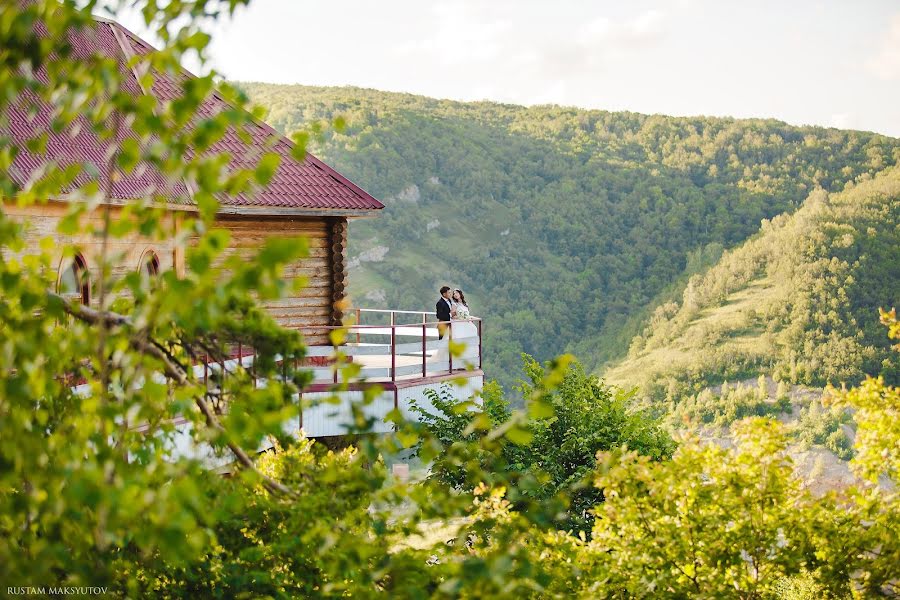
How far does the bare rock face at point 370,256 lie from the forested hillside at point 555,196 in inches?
5.7

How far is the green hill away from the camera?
92812 mm

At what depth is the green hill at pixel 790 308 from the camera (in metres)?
92.8

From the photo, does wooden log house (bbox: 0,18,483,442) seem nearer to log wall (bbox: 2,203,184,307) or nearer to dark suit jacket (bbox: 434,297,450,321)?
log wall (bbox: 2,203,184,307)

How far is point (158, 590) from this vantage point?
6.91 meters

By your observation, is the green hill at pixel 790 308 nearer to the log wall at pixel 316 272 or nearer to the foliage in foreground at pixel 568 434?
the foliage in foreground at pixel 568 434

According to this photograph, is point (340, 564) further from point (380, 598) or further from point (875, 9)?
point (875, 9)

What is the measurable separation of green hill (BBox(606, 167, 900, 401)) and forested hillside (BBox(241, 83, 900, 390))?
13.2 feet

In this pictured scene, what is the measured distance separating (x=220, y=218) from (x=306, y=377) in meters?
13.0

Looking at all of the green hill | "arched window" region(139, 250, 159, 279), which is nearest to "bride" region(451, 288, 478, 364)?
"arched window" region(139, 250, 159, 279)

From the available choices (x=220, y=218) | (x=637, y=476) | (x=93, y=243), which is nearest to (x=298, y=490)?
(x=637, y=476)

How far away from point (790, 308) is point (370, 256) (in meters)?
41.6

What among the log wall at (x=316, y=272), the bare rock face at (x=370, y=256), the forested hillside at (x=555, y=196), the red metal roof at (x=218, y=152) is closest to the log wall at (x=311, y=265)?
the log wall at (x=316, y=272)

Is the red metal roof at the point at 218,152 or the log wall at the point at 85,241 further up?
the red metal roof at the point at 218,152

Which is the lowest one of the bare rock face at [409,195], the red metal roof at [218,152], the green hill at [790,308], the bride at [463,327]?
the green hill at [790,308]
